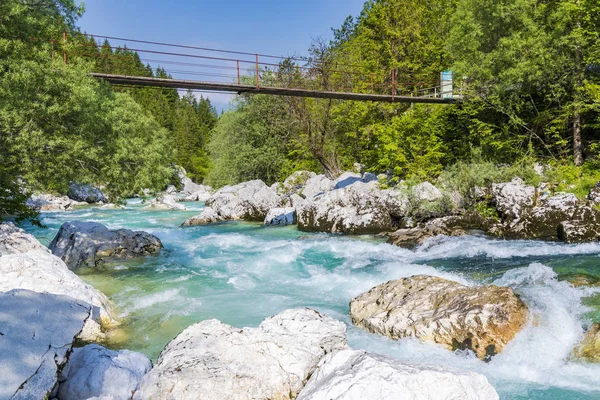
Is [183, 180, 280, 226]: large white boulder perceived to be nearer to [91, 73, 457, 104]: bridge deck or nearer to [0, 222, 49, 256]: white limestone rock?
[91, 73, 457, 104]: bridge deck

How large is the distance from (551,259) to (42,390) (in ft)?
31.4

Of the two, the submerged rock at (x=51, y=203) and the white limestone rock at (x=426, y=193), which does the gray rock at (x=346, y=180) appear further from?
the submerged rock at (x=51, y=203)

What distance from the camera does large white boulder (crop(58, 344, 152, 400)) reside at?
151 inches

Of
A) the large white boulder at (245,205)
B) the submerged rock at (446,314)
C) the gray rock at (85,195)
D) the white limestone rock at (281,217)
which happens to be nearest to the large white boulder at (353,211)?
the white limestone rock at (281,217)

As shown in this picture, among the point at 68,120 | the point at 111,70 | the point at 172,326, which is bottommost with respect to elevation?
the point at 172,326

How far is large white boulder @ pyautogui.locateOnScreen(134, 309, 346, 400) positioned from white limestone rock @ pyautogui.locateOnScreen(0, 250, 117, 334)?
2299mm

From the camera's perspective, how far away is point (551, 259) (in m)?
8.98

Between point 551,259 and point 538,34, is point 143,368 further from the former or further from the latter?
point 538,34

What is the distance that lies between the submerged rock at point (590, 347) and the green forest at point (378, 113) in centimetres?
940

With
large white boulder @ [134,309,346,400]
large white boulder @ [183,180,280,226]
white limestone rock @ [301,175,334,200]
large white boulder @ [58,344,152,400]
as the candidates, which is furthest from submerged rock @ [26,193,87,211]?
large white boulder @ [134,309,346,400]

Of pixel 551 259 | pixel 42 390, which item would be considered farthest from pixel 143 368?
pixel 551 259

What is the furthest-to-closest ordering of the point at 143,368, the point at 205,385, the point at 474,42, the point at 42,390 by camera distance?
the point at 474,42 < the point at 143,368 < the point at 205,385 < the point at 42,390

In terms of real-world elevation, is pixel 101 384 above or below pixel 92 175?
below

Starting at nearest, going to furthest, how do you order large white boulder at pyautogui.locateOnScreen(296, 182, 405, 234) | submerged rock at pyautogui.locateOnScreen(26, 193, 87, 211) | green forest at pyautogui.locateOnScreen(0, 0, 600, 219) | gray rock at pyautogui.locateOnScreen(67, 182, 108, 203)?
green forest at pyautogui.locateOnScreen(0, 0, 600, 219) → large white boulder at pyautogui.locateOnScreen(296, 182, 405, 234) → submerged rock at pyautogui.locateOnScreen(26, 193, 87, 211) → gray rock at pyautogui.locateOnScreen(67, 182, 108, 203)
